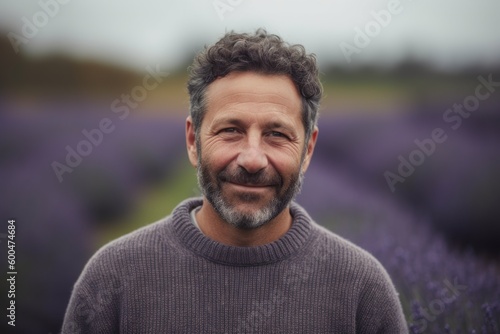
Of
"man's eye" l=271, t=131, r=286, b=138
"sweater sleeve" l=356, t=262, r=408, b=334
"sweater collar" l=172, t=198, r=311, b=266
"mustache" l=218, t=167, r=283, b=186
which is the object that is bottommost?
"sweater sleeve" l=356, t=262, r=408, b=334

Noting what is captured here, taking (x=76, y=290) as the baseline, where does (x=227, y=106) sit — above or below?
above

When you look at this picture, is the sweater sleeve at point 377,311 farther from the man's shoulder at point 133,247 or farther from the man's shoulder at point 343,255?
the man's shoulder at point 133,247

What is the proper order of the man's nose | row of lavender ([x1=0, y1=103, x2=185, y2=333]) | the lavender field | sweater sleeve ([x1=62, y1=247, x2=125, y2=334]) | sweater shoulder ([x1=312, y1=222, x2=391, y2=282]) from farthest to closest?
row of lavender ([x1=0, y1=103, x2=185, y2=333]) → the lavender field → sweater shoulder ([x1=312, y1=222, x2=391, y2=282]) → sweater sleeve ([x1=62, y1=247, x2=125, y2=334]) → the man's nose

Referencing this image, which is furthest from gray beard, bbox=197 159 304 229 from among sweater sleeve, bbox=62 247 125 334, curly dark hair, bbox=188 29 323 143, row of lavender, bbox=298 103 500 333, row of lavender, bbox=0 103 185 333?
row of lavender, bbox=0 103 185 333

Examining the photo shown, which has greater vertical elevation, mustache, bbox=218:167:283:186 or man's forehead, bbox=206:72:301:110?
man's forehead, bbox=206:72:301:110

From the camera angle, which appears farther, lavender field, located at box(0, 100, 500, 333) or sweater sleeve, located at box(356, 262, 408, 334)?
lavender field, located at box(0, 100, 500, 333)

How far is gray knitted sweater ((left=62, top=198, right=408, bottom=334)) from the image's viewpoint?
2170 millimetres

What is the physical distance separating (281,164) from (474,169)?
5.05 ft

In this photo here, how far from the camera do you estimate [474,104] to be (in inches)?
125

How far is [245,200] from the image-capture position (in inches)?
83.6

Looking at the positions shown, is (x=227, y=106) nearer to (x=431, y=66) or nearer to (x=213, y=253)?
(x=213, y=253)

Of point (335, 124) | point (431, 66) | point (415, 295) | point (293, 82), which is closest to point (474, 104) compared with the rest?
point (431, 66)

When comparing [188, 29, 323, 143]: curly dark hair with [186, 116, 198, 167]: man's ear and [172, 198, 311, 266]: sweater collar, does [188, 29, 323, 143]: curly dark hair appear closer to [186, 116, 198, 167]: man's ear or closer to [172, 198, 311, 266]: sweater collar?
[186, 116, 198, 167]: man's ear

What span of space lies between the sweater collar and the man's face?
0.43ft
